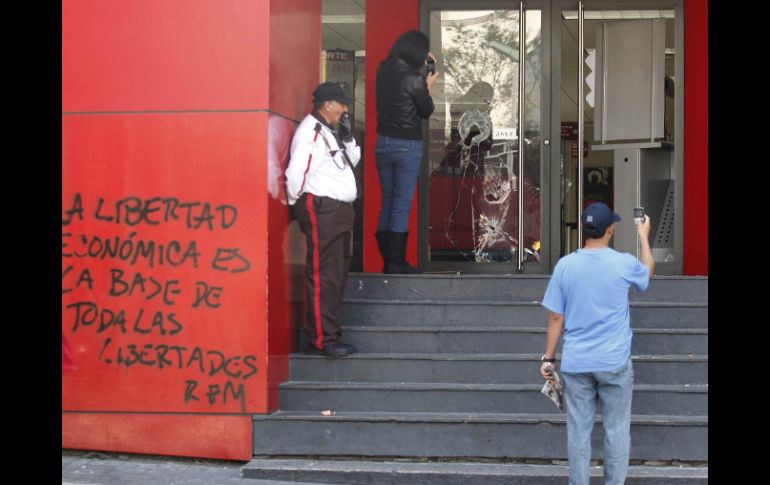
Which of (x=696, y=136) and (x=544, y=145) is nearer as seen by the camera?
(x=544, y=145)

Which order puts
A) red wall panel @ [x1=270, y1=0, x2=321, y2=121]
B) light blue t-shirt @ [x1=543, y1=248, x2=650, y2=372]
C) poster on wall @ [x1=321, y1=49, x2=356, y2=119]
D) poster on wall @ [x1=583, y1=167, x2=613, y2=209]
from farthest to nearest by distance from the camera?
1. poster on wall @ [x1=583, y1=167, x2=613, y2=209]
2. poster on wall @ [x1=321, y1=49, x2=356, y2=119]
3. red wall panel @ [x1=270, y1=0, x2=321, y2=121]
4. light blue t-shirt @ [x1=543, y1=248, x2=650, y2=372]

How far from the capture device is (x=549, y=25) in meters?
9.79

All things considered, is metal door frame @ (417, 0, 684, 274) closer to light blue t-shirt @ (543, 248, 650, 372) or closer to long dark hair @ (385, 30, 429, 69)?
long dark hair @ (385, 30, 429, 69)

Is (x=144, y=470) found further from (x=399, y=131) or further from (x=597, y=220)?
(x=597, y=220)

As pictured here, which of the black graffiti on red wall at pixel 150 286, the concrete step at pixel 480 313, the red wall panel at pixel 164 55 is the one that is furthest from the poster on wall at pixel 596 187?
the black graffiti on red wall at pixel 150 286

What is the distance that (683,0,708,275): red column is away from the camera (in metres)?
9.90

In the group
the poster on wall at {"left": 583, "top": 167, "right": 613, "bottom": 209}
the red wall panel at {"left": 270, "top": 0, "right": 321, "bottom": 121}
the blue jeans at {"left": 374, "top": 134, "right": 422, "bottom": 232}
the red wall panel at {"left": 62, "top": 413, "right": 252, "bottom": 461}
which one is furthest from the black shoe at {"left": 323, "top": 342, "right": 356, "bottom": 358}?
the poster on wall at {"left": 583, "top": 167, "right": 613, "bottom": 209}

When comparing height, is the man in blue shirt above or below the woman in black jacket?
below

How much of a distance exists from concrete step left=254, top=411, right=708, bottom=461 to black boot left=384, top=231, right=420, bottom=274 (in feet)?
5.92

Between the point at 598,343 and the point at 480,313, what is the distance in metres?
2.43

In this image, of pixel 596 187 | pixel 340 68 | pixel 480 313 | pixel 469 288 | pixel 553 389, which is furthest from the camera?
pixel 596 187

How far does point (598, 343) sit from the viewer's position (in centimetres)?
545

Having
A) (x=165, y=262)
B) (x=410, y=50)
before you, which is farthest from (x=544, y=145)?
(x=165, y=262)

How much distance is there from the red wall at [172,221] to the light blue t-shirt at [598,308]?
246cm
